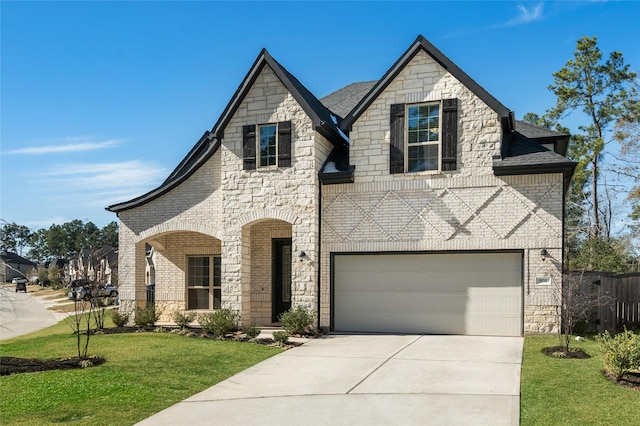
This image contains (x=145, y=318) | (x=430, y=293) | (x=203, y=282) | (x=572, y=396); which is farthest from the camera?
(x=203, y=282)

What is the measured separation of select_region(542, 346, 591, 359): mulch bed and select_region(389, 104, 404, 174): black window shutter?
20.1 feet

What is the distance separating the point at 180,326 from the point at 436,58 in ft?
34.6

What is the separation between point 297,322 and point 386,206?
4054mm

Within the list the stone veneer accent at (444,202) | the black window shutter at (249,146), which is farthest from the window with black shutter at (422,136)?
the black window shutter at (249,146)

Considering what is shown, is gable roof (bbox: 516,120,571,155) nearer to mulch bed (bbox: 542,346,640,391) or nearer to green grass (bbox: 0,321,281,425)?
mulch bed (bbox: 542,346,640,391)

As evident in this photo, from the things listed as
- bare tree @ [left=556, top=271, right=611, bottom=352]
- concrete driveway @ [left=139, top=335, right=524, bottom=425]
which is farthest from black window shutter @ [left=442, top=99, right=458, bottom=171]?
concrete driveway @ [left=139, top=335, right=524, bottom=425]

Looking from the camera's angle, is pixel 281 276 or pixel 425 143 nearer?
pixel 425 143

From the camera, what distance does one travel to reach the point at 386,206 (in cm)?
1533

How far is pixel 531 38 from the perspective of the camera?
574 inches

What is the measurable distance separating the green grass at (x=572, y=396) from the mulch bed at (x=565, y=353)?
0.70 ft

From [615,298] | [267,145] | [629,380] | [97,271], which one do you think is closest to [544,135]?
[615,298]

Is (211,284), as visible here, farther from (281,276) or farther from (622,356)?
(622,356)

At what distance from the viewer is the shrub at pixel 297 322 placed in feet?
47.8

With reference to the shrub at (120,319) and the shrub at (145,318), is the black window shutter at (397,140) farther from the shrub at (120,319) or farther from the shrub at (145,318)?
the shrub at (120,319)
